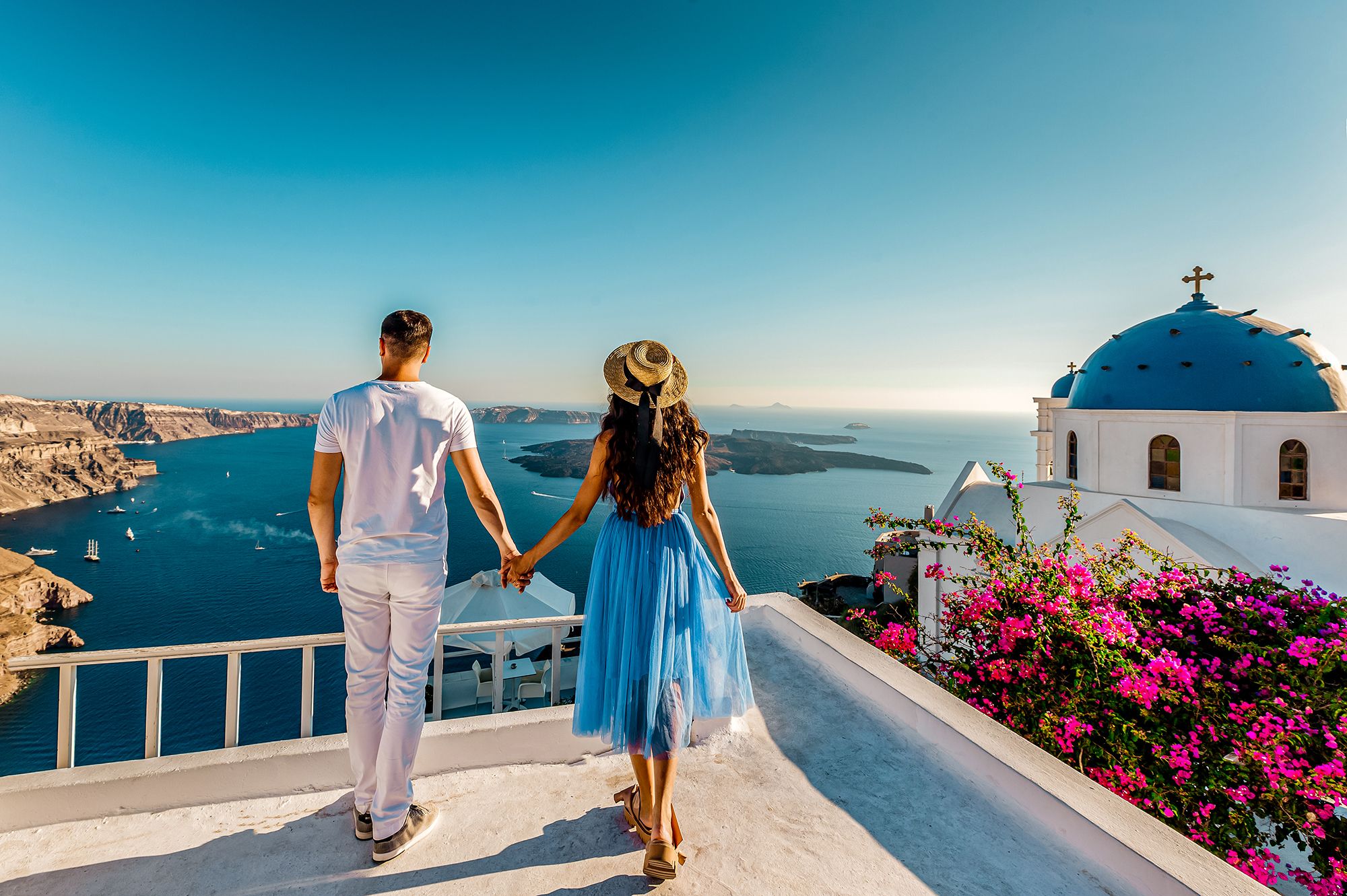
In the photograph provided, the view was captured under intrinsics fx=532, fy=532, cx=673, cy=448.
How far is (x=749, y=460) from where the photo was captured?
82.2 meters

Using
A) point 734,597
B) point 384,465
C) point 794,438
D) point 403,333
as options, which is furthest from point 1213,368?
point 794,438

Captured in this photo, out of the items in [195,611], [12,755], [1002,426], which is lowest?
[12,755]

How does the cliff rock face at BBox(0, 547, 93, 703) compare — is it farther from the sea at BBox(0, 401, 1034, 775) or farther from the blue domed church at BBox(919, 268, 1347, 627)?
the blue domed church at BBox(919, 268, 1347, 627)

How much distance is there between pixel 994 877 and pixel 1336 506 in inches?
448

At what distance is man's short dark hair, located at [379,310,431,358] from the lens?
1691 mm

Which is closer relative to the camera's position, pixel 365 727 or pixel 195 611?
pixel 365 727

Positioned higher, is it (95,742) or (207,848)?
(207,848)

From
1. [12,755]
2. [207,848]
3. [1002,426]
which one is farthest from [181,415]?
[1002,426]

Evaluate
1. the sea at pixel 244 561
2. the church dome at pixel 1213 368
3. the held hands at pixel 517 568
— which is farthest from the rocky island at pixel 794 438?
the held hands at pixel 517 568

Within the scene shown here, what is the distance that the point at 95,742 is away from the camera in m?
20.5

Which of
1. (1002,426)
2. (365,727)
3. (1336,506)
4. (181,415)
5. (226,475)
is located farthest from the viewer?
(1002,426)

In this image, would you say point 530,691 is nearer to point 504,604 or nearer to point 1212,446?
point 504,604

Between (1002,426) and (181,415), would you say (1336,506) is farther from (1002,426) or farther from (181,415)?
(1002,426)

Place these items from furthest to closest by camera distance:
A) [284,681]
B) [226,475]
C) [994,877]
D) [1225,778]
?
[226,475]
[284,681]
[1225,778]
[994,877]
